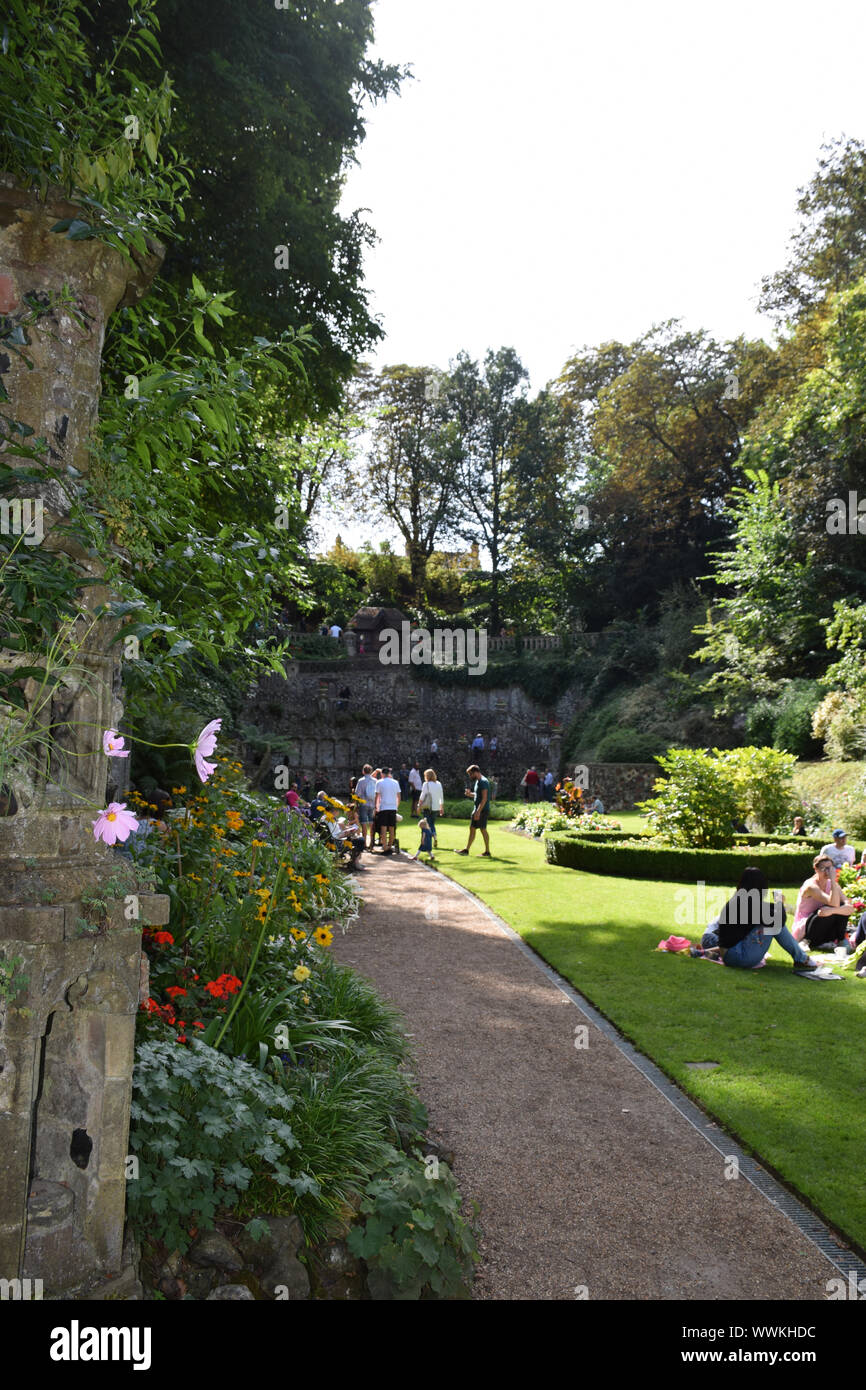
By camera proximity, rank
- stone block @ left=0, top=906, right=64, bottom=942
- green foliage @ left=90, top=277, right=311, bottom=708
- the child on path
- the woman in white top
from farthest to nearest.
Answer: the woman in white top
the child on path
green foliage @ left=90, top=277, right=311, bottom=708
stone block @ left=0, top=906, right=64, bottom=942

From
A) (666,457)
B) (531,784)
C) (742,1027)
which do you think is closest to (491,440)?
(666,457)

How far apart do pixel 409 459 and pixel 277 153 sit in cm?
3273

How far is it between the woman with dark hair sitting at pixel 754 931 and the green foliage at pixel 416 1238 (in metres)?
5.70

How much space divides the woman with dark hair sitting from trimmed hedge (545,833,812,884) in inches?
204

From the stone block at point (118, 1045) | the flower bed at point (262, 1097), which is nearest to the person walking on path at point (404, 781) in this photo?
the flower bed at point (262, 1097)

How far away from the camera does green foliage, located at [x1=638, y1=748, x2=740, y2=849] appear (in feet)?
50.4

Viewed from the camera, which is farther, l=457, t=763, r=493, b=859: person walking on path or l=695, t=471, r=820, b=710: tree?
l=695, t=471, r=820, b=710: tree

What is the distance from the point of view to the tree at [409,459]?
41.2 metres

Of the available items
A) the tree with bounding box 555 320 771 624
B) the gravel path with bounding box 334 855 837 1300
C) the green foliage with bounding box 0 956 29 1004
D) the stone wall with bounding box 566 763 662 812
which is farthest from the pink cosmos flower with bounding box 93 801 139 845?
the tree with bounding box 555 320 771 624

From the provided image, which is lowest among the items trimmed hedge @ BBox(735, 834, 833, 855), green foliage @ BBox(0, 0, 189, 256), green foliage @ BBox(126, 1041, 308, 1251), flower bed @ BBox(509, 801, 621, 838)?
flower bed @ BBox(509, 801, 621, 838)

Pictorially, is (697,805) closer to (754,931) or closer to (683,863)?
(683,863)

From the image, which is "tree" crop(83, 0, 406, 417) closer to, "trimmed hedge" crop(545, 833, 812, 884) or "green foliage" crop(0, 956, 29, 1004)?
"green foliage" crop(0, 956, 29, 1004)
